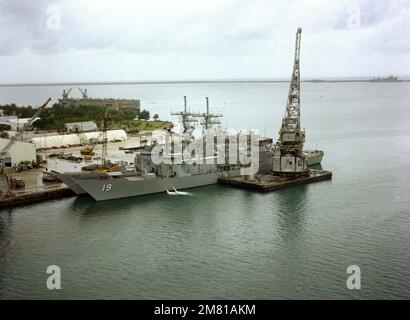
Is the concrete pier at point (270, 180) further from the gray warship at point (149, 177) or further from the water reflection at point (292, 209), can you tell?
the gray warship at point (149, 177)

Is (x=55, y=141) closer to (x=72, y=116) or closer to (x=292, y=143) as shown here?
(x=72, y=116)

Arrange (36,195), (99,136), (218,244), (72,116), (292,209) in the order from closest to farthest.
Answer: (218,244)
(292,209)
(36,195)
(99,136)
(72,116)

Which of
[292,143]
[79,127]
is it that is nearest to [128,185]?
[292,143]

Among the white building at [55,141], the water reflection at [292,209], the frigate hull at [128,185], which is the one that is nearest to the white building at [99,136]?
the white building at [55,141]

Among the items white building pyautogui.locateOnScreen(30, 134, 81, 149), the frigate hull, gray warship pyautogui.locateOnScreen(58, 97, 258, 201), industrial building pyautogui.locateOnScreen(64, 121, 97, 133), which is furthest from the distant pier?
industrial building pyautogui.locateOnScreen(64, 121, 97, 133)

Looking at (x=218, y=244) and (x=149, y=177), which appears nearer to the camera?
(x=218, y=244)
